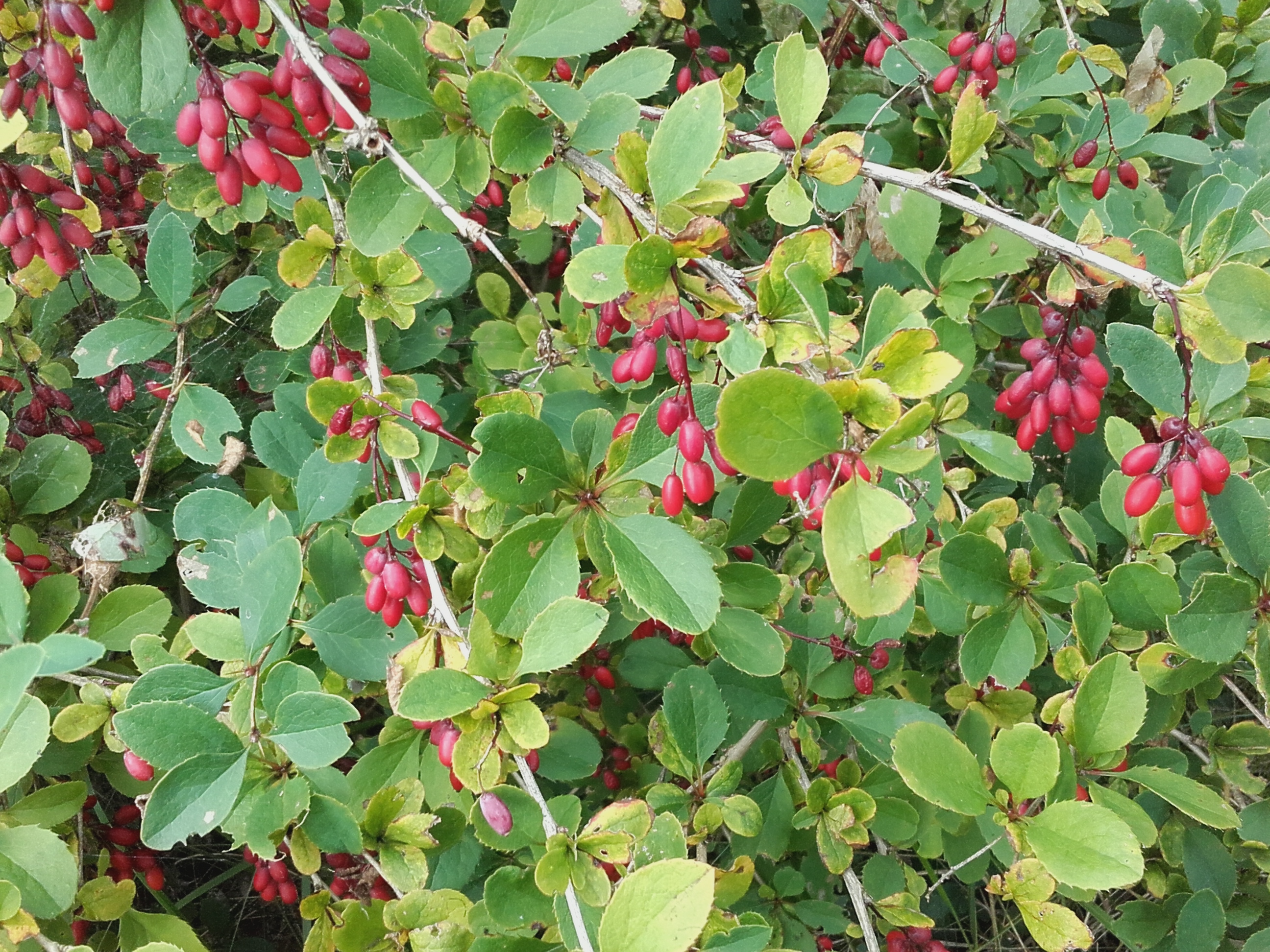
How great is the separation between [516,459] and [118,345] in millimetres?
980

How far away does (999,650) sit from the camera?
4.68 ft

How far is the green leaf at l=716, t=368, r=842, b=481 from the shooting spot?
2.31ft

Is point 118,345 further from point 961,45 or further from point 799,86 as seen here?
point 961,45

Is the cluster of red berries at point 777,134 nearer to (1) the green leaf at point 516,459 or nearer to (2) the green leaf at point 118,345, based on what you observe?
(1) the green leaf at point 516,459

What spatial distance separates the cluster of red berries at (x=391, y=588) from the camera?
108cm

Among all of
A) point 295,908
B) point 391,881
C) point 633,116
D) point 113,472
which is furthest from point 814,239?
point 295,908

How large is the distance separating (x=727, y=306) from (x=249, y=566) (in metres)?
0.68

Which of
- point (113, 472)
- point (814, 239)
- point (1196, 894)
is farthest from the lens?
point (113, 472)

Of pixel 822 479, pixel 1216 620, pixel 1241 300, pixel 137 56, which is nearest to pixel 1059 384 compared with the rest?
pixel 1216 620

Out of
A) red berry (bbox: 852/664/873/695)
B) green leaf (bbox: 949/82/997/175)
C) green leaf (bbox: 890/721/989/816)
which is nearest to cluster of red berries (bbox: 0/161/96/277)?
green leaf (bbox: 949/82/997/175)

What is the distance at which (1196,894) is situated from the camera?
62.1 inches

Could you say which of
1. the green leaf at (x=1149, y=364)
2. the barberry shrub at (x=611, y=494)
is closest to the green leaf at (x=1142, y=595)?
the barberry shrub at (x=611, y=494)

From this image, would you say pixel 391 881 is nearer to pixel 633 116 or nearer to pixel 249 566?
pixel 249 566

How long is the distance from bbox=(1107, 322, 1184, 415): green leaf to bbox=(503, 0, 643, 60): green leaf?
0.79 metres
